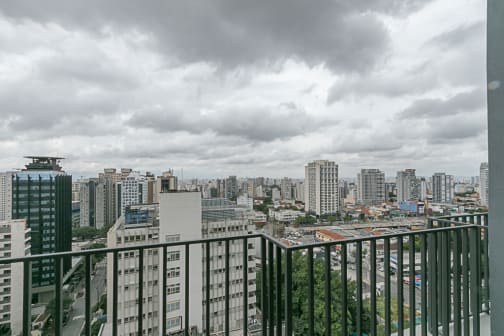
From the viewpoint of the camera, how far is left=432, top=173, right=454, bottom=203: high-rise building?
3214 mm

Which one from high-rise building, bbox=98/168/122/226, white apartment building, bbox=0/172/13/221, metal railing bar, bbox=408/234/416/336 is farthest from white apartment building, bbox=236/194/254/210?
white apartment building, bbox=0/172/13/221

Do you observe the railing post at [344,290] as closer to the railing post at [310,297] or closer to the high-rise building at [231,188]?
the railing post at [310,297]

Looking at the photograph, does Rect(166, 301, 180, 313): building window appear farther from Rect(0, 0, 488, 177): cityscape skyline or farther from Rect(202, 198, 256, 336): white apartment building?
Rect(0, 0, 488, 177): cityscape skyline

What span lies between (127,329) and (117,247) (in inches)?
46.2

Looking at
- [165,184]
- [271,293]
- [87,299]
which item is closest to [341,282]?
[271,293]

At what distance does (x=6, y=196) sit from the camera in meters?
2.73

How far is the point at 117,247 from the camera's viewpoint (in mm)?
1437

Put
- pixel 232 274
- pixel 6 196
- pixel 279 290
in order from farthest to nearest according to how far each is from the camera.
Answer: pixel 6 196
pixel 232 274
pixel 279 290

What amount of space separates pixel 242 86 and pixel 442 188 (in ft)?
11.8

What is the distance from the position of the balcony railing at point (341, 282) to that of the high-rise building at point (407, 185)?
1.77 metres

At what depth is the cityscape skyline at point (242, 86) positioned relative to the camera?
3.19m

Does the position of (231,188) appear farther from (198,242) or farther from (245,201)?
(198,242)

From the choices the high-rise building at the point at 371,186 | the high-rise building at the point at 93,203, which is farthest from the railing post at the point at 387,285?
the high-rise building at the point at 93,203

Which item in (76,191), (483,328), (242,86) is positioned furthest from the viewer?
(242,86)
